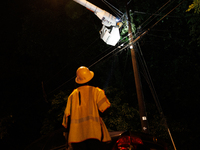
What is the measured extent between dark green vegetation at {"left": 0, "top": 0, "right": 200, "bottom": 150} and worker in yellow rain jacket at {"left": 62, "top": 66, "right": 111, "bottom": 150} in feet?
25.5

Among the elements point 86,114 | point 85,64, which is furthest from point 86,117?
point 85,64

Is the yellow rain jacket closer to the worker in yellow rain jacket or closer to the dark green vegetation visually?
the worker in yellow rain jacket

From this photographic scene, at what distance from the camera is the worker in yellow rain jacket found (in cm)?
247

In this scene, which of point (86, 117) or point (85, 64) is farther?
point (85, 64)

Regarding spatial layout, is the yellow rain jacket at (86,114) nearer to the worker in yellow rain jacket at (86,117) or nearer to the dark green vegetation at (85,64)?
the worker in yellow rain jacket at (86,117)

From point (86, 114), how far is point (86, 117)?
1.7 inches

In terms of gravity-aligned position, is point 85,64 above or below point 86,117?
above

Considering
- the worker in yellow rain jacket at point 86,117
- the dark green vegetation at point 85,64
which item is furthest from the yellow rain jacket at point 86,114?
the dark green vegetation at point 85,64

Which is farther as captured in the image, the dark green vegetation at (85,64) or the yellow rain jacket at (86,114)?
the dark green vegetation at (85,64)

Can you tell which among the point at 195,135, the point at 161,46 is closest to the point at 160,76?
the point at 161,46

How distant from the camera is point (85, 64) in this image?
12.7 m

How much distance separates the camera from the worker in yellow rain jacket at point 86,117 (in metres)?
2.47

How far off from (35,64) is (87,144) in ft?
39.7

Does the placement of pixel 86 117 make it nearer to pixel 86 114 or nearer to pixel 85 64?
pixel 86 114
